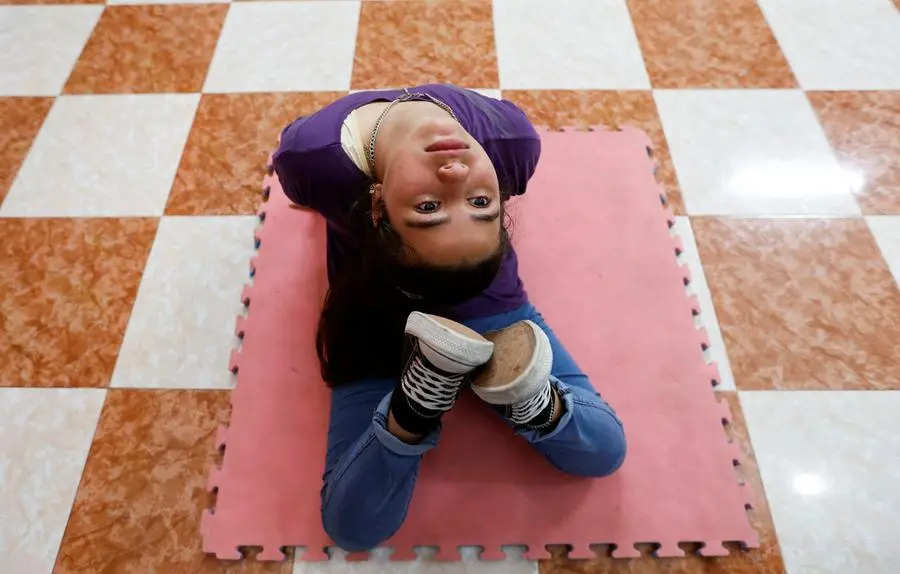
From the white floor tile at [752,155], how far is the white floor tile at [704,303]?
60mm

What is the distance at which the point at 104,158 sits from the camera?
1.28 meters

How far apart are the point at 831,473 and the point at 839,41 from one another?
1065 millimetres

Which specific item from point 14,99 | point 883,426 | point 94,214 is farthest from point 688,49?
point 14,99

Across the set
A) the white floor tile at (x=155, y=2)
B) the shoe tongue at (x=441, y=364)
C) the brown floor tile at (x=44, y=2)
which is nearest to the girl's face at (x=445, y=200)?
the shoe tongue at (x=441, y=364)

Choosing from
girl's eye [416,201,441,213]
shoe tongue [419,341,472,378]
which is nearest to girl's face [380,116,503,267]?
girl's eye [416,201,441,213]

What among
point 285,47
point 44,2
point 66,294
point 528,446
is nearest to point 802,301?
point 528,446

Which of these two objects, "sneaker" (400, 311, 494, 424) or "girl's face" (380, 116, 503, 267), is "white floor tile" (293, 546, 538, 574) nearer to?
"sneaker" (400, 311, 494, 424)

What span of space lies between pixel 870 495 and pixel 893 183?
660 millimetres

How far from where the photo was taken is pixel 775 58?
1.43 metres

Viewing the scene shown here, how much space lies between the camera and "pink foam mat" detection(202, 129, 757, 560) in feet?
2.93

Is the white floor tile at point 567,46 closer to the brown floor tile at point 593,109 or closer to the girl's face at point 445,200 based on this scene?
the brown floor tile at point 593,109

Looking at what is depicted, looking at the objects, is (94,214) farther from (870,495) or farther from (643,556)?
(870,495)

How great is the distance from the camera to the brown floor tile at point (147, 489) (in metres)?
0.89

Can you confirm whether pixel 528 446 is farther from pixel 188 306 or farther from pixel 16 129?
pixel 16 129
